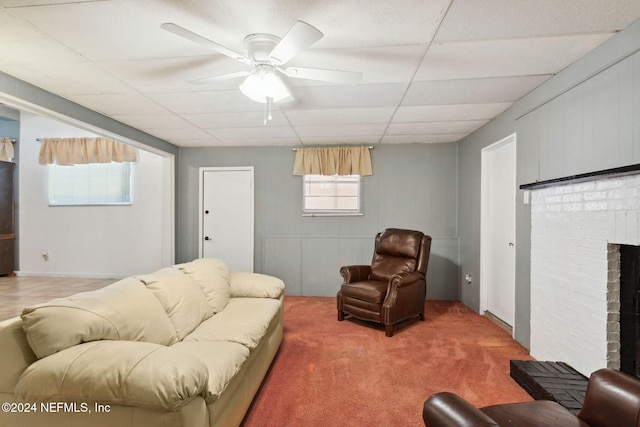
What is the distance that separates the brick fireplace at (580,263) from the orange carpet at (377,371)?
45 cm

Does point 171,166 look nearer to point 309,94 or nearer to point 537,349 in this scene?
point 309,94

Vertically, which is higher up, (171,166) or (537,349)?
(171,166)

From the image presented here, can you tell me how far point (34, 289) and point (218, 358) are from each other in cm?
447

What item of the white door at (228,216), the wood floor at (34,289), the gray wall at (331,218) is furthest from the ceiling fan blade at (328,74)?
the wood floor at (34,289)

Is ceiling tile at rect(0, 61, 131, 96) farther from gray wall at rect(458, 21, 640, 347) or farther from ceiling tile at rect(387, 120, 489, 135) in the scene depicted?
gray wall at rect(458, 21, 640, 347)

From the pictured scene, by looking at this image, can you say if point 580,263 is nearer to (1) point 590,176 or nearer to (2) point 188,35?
(1) point 590,176

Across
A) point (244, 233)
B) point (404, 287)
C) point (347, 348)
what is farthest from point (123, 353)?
point (244, 233)

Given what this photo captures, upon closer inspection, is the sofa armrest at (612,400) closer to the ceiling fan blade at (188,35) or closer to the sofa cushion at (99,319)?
the sofa cushion at (99,319)

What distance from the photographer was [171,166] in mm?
4496

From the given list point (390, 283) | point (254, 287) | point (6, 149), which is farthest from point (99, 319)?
point (6, 149)

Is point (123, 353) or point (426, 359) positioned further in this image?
point (426, 359)

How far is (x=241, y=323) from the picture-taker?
1.95m

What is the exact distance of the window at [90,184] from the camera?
4.90 metres

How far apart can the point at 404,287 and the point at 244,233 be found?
8.55ft
